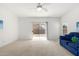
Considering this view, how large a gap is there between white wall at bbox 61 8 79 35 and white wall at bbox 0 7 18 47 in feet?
4.63

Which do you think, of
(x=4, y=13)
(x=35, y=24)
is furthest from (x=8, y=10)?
(x=35, y=24)

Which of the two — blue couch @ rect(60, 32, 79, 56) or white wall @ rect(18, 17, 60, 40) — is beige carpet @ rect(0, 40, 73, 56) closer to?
blue couch @ rect(60, 32, 79, 56)

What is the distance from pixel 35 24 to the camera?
11.9 feet

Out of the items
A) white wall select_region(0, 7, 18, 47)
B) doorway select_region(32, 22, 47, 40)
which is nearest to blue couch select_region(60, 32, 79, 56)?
doorway select_region(32, 22, 47, 40)

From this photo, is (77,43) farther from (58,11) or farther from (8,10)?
(8,10)

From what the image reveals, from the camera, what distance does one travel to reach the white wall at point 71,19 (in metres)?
3.43

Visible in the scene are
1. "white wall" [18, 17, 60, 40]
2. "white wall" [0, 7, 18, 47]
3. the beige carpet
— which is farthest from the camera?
the beige carpet

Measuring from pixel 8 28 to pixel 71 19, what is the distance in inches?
76.5

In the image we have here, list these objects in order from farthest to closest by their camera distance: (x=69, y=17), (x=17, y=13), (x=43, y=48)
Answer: (x=43, y=48), (x=17, y=13), (x=69, y=17)

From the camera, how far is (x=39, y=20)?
3.64m

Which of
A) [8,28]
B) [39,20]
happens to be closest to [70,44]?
[39,20]

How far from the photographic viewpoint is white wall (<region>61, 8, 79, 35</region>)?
3435 mm

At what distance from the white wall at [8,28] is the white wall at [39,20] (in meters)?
0.18

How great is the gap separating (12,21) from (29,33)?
0.64m
